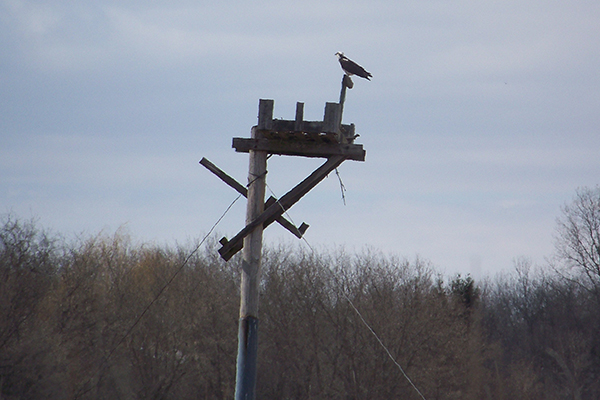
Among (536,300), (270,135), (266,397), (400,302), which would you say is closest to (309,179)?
(270,135)

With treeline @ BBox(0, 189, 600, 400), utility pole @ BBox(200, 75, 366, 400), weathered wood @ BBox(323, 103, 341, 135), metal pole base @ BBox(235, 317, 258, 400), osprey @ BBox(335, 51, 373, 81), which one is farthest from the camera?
A: treeline @ BBox(0, 189, 600, 400)

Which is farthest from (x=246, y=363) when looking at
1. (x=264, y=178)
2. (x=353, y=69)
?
(x=353, y=69)

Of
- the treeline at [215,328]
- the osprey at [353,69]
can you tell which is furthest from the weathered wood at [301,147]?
the treeline at [215,328]

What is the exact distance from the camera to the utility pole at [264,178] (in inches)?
302

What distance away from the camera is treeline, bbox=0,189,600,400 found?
81.0ft

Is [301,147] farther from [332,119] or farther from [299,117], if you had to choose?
[332,119]

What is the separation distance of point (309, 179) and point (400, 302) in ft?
70.8

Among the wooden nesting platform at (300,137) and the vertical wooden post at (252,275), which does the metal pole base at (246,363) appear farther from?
the wooden nesting platform at (300,137)

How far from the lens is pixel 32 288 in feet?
79.8

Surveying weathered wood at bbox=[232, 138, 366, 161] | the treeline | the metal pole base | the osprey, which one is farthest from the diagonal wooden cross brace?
the treeline

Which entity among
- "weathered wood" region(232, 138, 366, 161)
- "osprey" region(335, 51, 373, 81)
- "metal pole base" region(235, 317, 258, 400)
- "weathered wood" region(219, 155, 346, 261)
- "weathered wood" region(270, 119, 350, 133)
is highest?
"osprey" region(335, 51, 373, 81)

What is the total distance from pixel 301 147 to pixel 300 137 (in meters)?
0.13

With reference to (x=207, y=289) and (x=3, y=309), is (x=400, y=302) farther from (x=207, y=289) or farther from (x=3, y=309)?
(x=3, y=309)

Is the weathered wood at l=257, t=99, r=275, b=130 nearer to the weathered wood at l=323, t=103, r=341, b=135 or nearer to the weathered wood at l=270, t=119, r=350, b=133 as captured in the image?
the weathered wood at l=270, t=119, r=350, b=133
